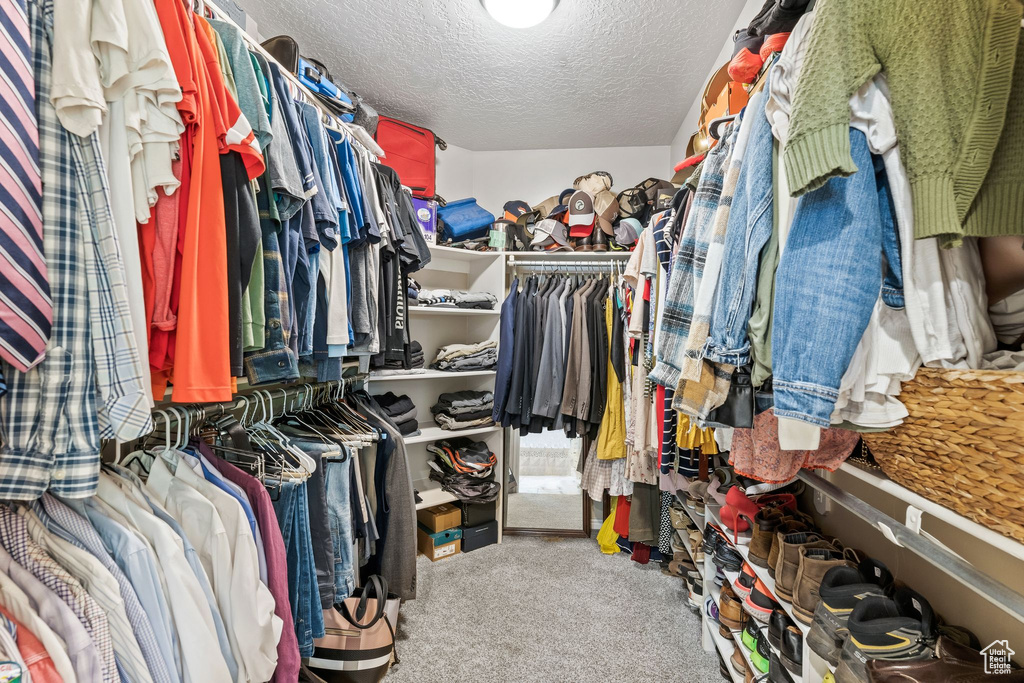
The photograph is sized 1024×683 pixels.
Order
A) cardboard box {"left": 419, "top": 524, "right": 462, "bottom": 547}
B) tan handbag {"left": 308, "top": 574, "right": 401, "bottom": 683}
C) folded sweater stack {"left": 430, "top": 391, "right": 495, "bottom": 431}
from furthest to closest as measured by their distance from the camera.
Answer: folded sweater stack {"left": 430, "top": 391, "right": 495, "bottom": 431} < cardboard box {"left": 419, "top": 524, "right": 462, "bottom": 547} < tan handbag {"left": 308, "top": 574, "right": 401, "bottom": 683}

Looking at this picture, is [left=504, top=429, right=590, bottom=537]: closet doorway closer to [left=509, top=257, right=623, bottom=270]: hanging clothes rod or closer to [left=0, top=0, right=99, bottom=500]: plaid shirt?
[left=509, top=257, right=623, bottom=270]: hanging clothes rod

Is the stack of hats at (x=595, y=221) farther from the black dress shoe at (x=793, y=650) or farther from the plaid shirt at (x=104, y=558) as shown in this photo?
the plaid shirt at (x=104, y=558)

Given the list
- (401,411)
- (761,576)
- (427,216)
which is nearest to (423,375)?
(401,411)

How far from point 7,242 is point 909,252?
1229 millimetres

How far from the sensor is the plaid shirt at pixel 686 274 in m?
0.93

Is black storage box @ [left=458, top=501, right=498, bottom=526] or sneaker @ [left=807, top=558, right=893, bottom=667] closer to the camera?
sneaker @ [left=807, top=558, right=893, bottom=667]

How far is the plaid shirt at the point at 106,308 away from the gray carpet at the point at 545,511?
2487mm

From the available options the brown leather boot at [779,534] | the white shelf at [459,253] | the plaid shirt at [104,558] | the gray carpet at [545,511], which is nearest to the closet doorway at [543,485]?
the gray carpet at [545,511]

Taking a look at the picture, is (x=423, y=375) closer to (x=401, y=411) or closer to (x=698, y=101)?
(x=401, y=411)

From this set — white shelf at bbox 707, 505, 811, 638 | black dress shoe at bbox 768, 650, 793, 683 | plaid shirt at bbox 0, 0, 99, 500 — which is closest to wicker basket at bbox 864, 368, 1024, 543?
white shelf at bbox 707, 505, 811, 638

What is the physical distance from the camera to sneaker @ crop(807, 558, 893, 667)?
3.05 feet

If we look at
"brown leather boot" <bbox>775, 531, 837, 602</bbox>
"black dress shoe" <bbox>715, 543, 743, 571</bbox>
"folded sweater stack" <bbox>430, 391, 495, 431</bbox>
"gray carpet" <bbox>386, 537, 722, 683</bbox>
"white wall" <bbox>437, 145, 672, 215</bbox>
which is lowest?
"gray carpet" <bbox>386, 537, 722, 683</bbox>

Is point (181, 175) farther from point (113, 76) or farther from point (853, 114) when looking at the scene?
point (853, 114)

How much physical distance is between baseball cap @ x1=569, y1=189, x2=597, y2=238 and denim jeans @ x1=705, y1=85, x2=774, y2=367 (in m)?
1.87
